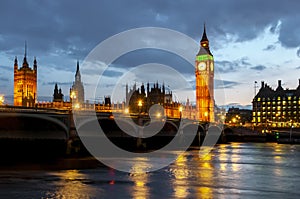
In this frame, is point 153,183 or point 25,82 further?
point 25,82

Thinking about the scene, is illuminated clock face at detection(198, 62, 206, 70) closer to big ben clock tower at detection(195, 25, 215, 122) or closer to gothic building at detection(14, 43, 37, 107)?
big ben clock tower at detection(195, 25, 215, 122)

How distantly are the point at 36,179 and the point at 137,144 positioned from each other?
34.7m

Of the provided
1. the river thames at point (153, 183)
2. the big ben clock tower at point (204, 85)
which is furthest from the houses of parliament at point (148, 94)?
the river thames at point (153, 183)

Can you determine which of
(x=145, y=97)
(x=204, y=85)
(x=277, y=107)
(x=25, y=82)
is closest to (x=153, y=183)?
(x=145, y=97)

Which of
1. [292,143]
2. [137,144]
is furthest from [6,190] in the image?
[292,143]

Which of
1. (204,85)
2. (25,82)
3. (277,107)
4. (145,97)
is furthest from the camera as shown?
(204,85)

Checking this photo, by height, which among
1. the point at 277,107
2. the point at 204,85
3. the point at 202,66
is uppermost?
the point at 202,66

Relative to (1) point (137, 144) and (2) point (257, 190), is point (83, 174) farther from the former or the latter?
(1) point (137, 144)

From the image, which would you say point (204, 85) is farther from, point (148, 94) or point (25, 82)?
point (25, 82)

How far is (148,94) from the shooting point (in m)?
130

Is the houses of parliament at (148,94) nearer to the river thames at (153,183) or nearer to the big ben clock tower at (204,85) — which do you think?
the big ben clock tower at (204,85)

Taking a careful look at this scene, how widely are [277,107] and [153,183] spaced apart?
458 feet

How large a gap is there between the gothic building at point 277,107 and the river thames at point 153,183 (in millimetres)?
122624

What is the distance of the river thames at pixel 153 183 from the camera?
22.6m
